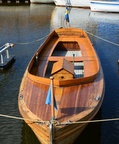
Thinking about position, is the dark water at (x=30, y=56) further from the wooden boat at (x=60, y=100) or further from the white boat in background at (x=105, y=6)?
the white boat in background at (x=105, y=6)

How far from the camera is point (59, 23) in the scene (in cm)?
4716

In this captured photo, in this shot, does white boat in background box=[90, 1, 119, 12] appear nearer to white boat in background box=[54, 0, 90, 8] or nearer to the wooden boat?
white boat in background box=[54, 0, 90, 8]

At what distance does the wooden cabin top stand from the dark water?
2.87 metres

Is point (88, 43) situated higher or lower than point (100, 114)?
higher

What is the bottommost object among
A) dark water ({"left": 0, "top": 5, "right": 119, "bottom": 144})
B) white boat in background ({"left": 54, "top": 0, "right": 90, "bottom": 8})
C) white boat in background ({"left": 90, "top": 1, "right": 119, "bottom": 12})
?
dark water ({"left": 0, "top": 5, "right": 119, "bottom": 144})

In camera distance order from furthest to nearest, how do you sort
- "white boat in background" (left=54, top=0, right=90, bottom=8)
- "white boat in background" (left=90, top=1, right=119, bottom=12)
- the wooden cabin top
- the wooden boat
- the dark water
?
"white boat in background" (left=54, top=0, right=90, bottom=8)
"white boat in background" (left=90, top=1, right=119, bottom=12)
the wooden cabin top
the dark water
the wooden boat

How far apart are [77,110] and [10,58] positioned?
49.3 feet

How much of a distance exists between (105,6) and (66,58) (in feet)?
147

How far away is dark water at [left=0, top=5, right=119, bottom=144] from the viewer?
13711 mm

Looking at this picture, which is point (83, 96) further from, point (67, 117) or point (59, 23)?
point (59, 23)

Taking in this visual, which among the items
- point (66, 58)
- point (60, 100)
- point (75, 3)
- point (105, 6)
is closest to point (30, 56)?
point (66, 58)

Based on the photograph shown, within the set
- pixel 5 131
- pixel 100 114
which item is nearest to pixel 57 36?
pixel 100 114

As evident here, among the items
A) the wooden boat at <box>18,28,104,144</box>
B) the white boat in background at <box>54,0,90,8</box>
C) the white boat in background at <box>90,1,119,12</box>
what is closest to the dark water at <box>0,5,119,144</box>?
the wooden boat at <box>18,28,104,144</box>

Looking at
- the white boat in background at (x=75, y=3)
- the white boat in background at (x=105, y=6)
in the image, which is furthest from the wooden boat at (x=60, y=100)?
the white boat in background at (x=75, y=3)
